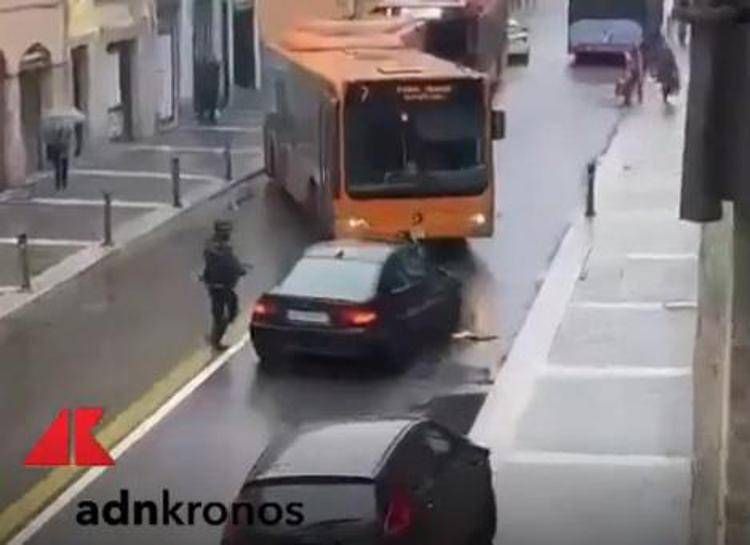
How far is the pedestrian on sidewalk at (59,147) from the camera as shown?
512 cm

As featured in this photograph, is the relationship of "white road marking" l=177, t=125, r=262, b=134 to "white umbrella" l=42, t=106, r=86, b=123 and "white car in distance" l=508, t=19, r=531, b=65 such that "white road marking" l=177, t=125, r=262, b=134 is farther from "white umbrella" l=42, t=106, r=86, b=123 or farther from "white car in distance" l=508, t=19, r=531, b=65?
"white car in distance" l=508, t=19, r=531, b=65

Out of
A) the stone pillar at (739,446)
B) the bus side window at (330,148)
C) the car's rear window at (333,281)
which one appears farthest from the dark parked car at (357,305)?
the stone pillar at (739,446)

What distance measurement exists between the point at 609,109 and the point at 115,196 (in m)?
1.27

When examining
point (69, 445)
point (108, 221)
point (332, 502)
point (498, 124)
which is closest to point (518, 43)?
point (498, 124)

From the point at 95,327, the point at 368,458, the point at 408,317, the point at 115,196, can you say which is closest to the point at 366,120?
the point at 408,317

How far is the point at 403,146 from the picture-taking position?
429 centimetres

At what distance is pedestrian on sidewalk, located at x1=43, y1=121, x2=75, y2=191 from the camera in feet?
16.8

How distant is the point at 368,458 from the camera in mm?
2992

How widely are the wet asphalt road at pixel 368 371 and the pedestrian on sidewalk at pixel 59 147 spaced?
1.13 feet

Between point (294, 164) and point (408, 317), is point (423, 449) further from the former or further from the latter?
point (294, 164)

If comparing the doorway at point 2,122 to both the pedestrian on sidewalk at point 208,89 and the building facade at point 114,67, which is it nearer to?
the building facade at point 114,67

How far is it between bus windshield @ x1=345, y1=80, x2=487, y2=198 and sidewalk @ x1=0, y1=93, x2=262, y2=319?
1.83ft

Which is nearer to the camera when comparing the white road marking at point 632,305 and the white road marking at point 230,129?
the white road marking at point 632,305

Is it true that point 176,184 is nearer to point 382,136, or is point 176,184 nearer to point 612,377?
point 382,136
